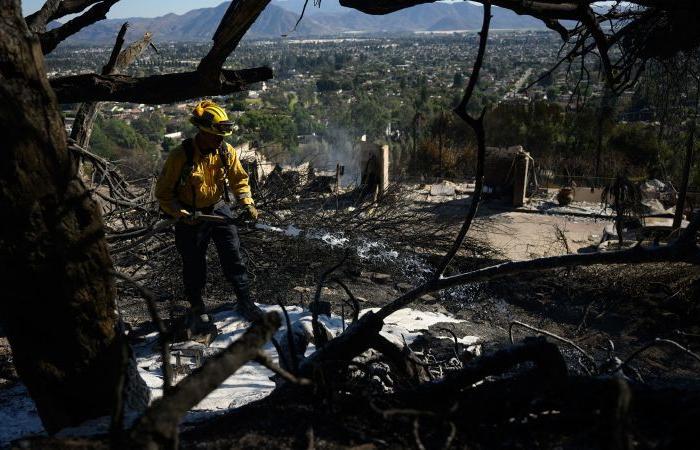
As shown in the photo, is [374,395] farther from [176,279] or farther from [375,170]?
[375,170]

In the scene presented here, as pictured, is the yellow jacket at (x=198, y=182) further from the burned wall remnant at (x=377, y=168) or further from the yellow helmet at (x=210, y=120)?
the burned wall remnant at (x=377, y=168)

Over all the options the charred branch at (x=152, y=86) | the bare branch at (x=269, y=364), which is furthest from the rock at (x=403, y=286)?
the bare branch at (x=269, y=364)

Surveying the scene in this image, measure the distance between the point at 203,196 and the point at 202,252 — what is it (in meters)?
0.44

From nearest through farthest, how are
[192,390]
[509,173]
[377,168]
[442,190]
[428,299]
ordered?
[192,390] → [428,299] → [377,168] → [509,173] → [442,190]

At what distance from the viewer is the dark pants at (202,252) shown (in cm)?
424

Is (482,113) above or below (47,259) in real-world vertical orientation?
above

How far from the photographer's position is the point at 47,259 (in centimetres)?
165

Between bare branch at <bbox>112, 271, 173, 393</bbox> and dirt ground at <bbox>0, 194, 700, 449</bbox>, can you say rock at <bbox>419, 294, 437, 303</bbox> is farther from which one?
bare branch at <bbox>112, 271, 173, 393</bbox>

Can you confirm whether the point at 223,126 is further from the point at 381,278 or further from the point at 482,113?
the point at 381,278

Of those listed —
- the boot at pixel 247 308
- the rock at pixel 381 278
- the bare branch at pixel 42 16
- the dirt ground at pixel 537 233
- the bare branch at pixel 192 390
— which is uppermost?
the bare branch at pixel 42 16

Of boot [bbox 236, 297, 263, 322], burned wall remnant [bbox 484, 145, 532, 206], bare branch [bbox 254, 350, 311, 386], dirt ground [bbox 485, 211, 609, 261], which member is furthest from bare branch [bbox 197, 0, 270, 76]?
burned wall remnant [bbox 484, 145, 532, 206]

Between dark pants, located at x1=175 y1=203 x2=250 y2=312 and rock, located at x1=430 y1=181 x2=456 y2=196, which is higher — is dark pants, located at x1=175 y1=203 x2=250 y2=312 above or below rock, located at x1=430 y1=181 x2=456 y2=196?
above

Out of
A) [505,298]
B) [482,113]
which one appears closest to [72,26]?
[482,113]

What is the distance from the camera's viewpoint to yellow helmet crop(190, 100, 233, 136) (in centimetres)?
391
